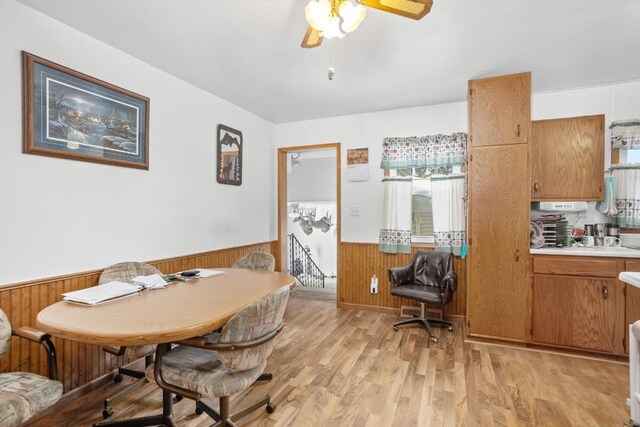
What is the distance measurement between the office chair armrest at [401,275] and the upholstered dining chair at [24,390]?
9.45ft

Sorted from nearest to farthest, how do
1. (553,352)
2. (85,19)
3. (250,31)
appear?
(85,19) < (250,31) < (553,352)

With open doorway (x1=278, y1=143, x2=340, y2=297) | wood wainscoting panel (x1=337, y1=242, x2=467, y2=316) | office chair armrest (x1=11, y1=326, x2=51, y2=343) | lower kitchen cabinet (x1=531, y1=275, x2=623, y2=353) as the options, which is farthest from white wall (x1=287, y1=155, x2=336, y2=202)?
office chair armrest (x1=11, y1=326, x2=51, y2=343)

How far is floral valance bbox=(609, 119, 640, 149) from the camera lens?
2957 millimetres

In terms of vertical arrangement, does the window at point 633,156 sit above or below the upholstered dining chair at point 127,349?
above

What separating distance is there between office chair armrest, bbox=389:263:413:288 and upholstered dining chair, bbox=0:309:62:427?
288cm

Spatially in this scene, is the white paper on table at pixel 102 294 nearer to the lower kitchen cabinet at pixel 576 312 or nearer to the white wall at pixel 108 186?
the white wall at pixel 108 186

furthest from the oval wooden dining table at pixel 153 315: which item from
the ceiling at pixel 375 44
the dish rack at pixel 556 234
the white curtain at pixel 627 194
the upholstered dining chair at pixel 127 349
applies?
the white curtain at pixel 627 194

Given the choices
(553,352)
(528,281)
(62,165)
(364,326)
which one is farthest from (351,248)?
(62,165)

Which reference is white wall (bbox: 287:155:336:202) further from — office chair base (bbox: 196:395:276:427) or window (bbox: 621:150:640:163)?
office chair base (bbox: 196:395:276:427)

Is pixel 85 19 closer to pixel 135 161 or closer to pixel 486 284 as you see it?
pixel 135 161

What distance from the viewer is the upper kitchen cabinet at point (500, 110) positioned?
2855 mm

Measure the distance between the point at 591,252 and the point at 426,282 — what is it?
4.96 ft

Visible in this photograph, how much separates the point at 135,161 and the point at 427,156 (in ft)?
10.3

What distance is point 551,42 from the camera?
235cm
